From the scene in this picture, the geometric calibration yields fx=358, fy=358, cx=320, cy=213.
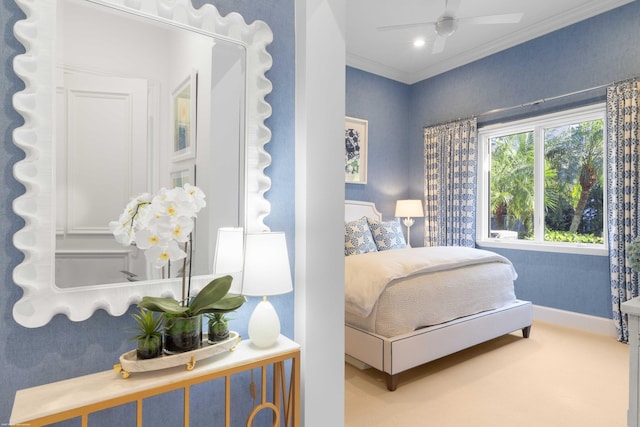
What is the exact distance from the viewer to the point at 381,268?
2465 mm

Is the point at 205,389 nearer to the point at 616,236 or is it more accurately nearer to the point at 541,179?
the point at 616,236

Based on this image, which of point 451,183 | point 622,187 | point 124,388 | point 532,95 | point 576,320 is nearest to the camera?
point 124,388

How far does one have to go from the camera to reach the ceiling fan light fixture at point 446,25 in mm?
2990

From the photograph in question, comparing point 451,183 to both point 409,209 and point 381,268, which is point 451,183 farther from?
point 381,268

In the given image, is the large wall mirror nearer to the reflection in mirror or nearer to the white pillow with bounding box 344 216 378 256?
the reflection in mirror

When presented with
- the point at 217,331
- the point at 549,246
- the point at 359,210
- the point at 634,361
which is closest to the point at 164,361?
the point at 217,331

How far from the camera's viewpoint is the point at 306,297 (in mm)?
1525

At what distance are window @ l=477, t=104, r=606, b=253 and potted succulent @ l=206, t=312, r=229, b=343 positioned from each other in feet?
12.0

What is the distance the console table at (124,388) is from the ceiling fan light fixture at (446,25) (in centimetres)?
294

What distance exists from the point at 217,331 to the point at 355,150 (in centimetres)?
367

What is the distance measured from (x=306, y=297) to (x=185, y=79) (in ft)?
3.21

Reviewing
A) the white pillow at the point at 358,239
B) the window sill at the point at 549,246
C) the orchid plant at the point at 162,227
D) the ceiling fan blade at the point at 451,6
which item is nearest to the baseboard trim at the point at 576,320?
the window sill at the point at 549,246

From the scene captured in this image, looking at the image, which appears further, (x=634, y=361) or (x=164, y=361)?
→ (x=634, y=361)

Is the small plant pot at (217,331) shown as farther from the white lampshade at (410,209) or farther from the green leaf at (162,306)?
the white lampshade at (410,209)
